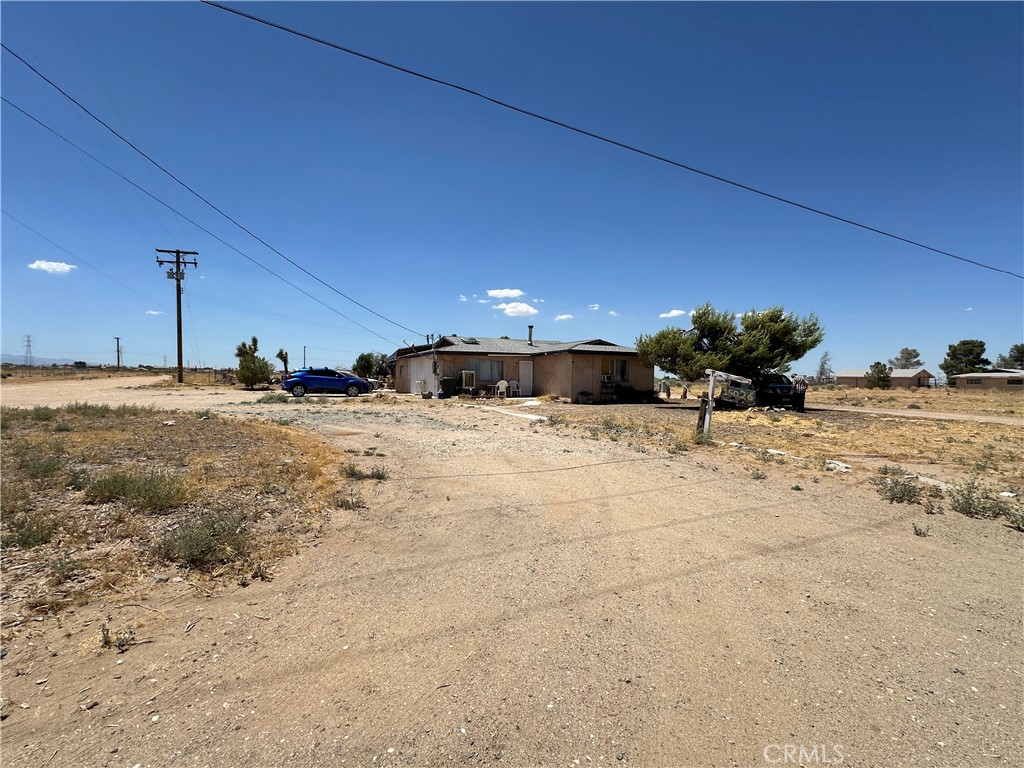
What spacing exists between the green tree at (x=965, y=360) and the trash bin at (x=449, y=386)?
81290mm

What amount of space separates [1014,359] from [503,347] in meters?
98.2

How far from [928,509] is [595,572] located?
5.25 m

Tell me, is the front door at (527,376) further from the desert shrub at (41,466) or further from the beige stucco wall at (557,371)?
the desert shrub at (41,466)

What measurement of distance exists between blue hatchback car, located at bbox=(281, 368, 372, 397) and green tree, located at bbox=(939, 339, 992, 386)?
8667 cm

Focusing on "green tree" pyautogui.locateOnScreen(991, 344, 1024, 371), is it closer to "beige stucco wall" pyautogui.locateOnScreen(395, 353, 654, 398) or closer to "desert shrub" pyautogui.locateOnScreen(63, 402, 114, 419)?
"beige stucco wall" pyautogui.locateOnScreen(395, 353, 654, 398)

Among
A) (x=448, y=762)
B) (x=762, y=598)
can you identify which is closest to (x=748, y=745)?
(x=448, y=762)

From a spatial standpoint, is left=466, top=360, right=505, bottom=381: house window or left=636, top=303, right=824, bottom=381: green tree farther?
left=466, top=360, right=505, bottom=381: house window

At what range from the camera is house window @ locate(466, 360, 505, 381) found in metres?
29.0

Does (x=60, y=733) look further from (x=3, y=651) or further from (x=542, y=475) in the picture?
(x=542, y=475)

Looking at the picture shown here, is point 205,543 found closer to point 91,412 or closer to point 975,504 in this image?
point 975,504

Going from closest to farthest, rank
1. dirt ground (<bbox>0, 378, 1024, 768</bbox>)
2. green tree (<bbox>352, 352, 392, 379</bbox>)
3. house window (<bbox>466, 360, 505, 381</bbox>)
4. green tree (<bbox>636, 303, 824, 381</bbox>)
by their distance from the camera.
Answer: dirt ground (<bbox>0, 378, 1024, 768</bbox>)
green tree (<bbox>636, 303, 824, 381</bbox>)
house window (<bbox>466, 360, 505, 381</bbox>)
green tree (<bbox>352, 352, 392, 379</bbox>)

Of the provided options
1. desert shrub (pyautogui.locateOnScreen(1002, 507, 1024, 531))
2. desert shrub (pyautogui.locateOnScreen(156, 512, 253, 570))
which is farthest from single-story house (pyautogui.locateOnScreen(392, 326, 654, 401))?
desert shrub (pyautogui.locateOnScreen(156, 512, 253, 570))

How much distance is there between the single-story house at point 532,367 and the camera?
25969mm

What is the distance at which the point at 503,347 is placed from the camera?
31031mm
